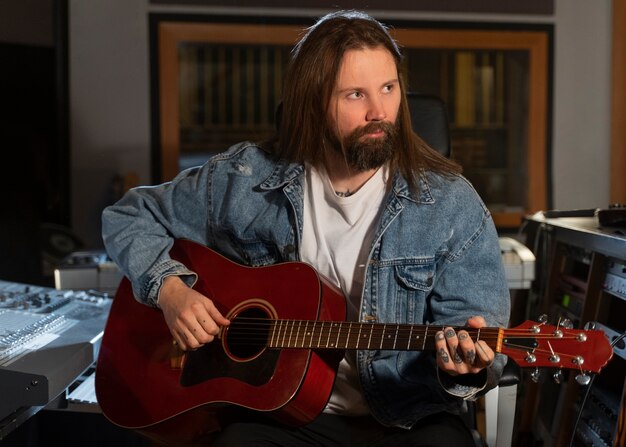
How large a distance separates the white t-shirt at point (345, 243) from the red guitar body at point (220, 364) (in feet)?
0.39

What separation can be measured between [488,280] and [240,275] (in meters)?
0.54

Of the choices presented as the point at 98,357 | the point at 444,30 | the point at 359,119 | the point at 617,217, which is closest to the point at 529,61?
the point at 444,30

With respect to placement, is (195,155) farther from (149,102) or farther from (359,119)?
(359,119)

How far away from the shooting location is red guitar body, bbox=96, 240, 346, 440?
1.53 meters

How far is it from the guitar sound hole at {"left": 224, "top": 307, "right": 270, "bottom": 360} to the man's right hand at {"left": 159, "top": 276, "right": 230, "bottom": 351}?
0.03m

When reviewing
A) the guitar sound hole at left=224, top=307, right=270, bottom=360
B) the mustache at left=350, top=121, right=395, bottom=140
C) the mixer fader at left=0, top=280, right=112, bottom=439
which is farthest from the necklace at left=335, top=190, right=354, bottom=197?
the mixer fader at left=0, top=280, right=112, bottom=439

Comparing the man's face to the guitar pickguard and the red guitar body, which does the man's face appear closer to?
the red guitar body

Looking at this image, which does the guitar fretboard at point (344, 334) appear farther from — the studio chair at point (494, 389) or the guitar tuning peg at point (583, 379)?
the studio chair at point (494, 389)

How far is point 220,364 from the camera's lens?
5.28ft

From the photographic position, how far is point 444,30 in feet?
11.1

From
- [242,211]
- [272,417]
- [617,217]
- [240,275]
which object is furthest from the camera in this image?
[617,217]

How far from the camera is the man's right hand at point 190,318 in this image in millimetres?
1602

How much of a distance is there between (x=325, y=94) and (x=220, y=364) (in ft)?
2.19

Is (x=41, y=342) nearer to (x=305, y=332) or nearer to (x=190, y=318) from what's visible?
(x=190, y=318)
